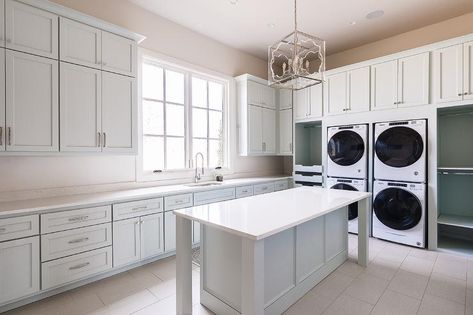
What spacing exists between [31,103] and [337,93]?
13.0 feet

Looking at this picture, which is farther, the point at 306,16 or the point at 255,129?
the point at 255,129

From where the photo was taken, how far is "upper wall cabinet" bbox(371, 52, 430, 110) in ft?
10.6

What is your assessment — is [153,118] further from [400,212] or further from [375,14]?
[400,212]

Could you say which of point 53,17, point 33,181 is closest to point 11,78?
point 53,17

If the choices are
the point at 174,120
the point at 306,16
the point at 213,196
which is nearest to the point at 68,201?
the point at 213,196

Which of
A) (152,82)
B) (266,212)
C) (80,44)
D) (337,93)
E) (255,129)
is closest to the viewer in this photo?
(266,212)

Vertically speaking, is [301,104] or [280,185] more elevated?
[301,104]

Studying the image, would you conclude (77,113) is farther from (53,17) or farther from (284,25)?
(284,25)

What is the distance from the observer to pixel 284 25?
12.0ft

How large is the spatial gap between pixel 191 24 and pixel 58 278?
3466 mm

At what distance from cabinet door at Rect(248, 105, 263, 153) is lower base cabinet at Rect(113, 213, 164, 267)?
83.8 inches

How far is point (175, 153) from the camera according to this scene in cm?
371

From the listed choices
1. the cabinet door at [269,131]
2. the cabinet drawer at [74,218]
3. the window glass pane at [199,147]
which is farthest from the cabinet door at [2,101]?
the cabinet door at [269,131]

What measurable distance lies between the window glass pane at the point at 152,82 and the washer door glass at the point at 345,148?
9.08 feet
